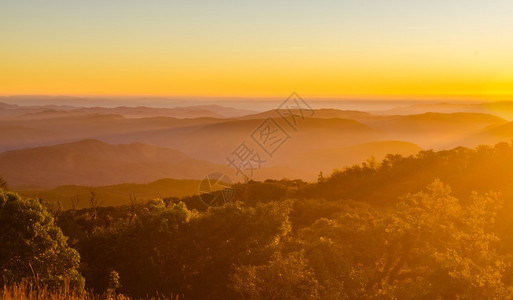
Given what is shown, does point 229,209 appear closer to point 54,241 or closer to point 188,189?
point 54,241

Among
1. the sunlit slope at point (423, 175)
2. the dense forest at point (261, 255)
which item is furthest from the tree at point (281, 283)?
the sunlit slope at point (423, 175)

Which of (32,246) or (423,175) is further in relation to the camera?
(423,175)

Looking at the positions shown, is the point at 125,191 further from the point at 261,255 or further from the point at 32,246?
the point at 32,246

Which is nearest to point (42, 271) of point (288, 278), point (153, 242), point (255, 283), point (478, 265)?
point (153, 242)

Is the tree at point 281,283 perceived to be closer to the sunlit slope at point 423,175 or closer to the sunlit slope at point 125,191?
the sunlit slope at point 423,175

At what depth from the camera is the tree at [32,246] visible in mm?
11141

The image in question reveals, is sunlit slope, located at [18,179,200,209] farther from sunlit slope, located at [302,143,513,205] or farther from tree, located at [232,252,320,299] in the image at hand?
tree, located at [232,252,320,299]

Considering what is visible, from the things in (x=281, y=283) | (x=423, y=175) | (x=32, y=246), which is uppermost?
(x=32, y=246)

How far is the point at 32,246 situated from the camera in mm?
11328

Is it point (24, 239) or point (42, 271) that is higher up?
point (24, 239)

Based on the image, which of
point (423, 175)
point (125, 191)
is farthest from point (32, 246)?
point (125, 191)

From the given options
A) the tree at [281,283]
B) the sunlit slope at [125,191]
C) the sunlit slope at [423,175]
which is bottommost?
the sunlit slope at [125,191]

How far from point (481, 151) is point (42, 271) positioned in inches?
2061

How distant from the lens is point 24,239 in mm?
11359
